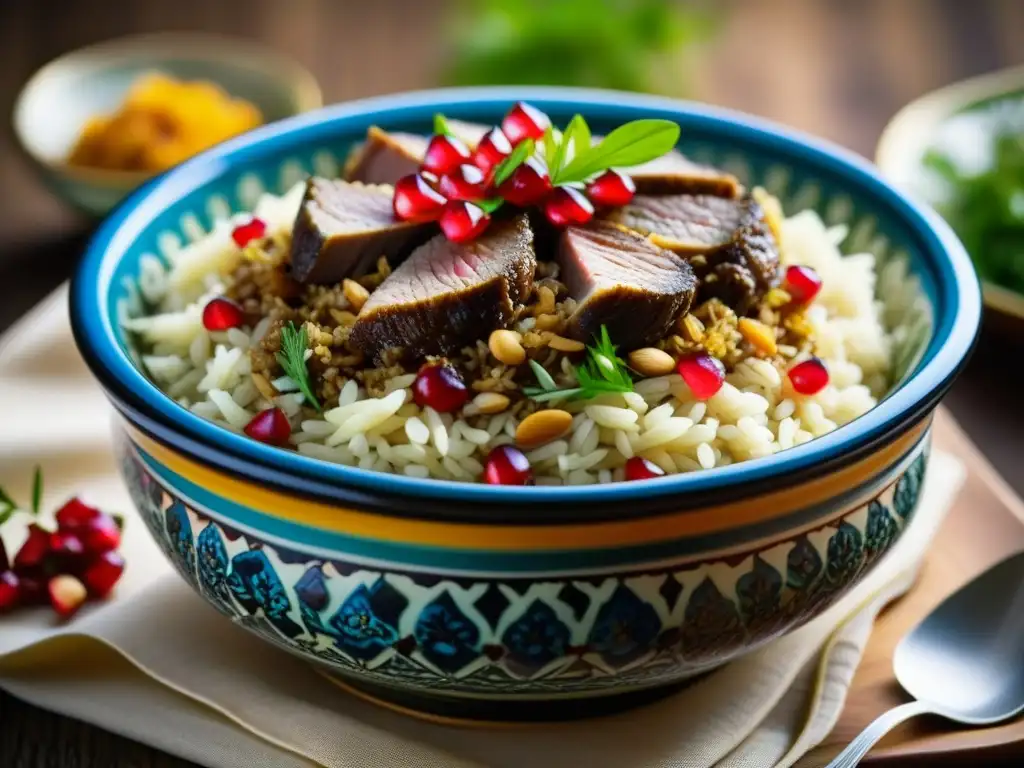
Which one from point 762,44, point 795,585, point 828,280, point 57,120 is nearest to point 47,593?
point 795,585

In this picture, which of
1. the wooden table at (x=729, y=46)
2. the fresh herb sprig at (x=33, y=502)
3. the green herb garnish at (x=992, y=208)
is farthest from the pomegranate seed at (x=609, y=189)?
the wooden table at (x=729, y=46)

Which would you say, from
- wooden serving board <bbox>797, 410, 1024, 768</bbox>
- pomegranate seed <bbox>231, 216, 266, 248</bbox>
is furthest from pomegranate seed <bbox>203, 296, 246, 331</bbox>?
wooden serving board <bbox>797, 410, 1024, 768</bbox>

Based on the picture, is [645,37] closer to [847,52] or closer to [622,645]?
[847,52]

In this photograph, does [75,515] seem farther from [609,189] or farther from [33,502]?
[609,189]

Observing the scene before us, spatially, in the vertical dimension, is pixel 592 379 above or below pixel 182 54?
above

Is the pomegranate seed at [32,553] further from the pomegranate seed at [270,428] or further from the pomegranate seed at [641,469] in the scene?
the pomegranate seed at [641,469]

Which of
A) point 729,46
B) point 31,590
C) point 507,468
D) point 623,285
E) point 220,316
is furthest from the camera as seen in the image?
point 729,46

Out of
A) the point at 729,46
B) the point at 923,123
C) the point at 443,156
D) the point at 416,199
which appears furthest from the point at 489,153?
the point at 729,46
